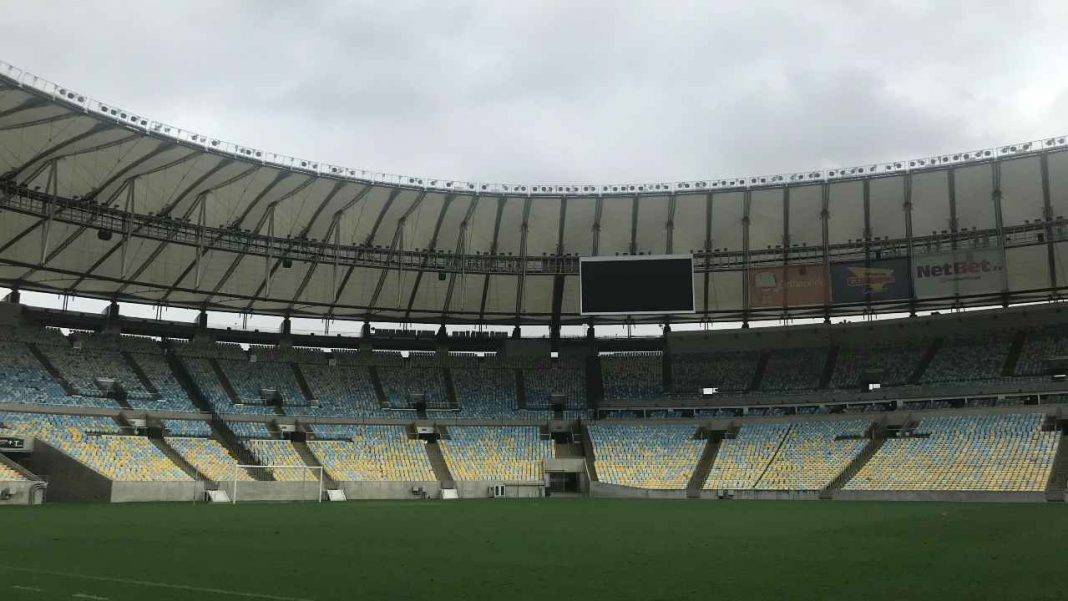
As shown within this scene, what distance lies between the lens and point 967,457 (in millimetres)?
44875

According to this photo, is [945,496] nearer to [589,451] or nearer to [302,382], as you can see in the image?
[589,451]

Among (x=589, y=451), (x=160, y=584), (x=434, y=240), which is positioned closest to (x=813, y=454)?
(x=589, y=451)

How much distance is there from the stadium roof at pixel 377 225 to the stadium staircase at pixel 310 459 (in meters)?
9.60

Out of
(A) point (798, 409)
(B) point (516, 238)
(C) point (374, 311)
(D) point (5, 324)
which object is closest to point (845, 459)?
(A) point (798, 409)

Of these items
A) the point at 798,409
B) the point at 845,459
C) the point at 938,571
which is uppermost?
the point at 798,409

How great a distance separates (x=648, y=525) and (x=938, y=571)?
1276 centimetres

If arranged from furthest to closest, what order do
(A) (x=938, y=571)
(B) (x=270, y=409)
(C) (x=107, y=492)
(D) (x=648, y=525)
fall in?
(B) (x=270, y=409), (C) (x=107, y=492), (D) (x=648, y=525), (A) (x=938, y=571)

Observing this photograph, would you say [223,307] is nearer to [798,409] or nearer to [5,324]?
[5,324]

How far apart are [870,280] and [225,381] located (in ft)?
131

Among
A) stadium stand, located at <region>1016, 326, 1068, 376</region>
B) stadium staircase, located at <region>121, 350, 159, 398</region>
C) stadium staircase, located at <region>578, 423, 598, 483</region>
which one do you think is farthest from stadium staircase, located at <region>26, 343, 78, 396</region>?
stadium stand, located at <region>1016, 326, 1068, 376</region>

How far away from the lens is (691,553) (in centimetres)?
1752

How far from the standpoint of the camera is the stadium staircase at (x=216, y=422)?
162ft

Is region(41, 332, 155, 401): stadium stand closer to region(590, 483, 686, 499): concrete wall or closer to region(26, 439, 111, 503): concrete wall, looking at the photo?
region(26, 439, 111, 503): concrete wall

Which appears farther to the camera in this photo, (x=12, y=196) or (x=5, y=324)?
(x=5, y=324)
